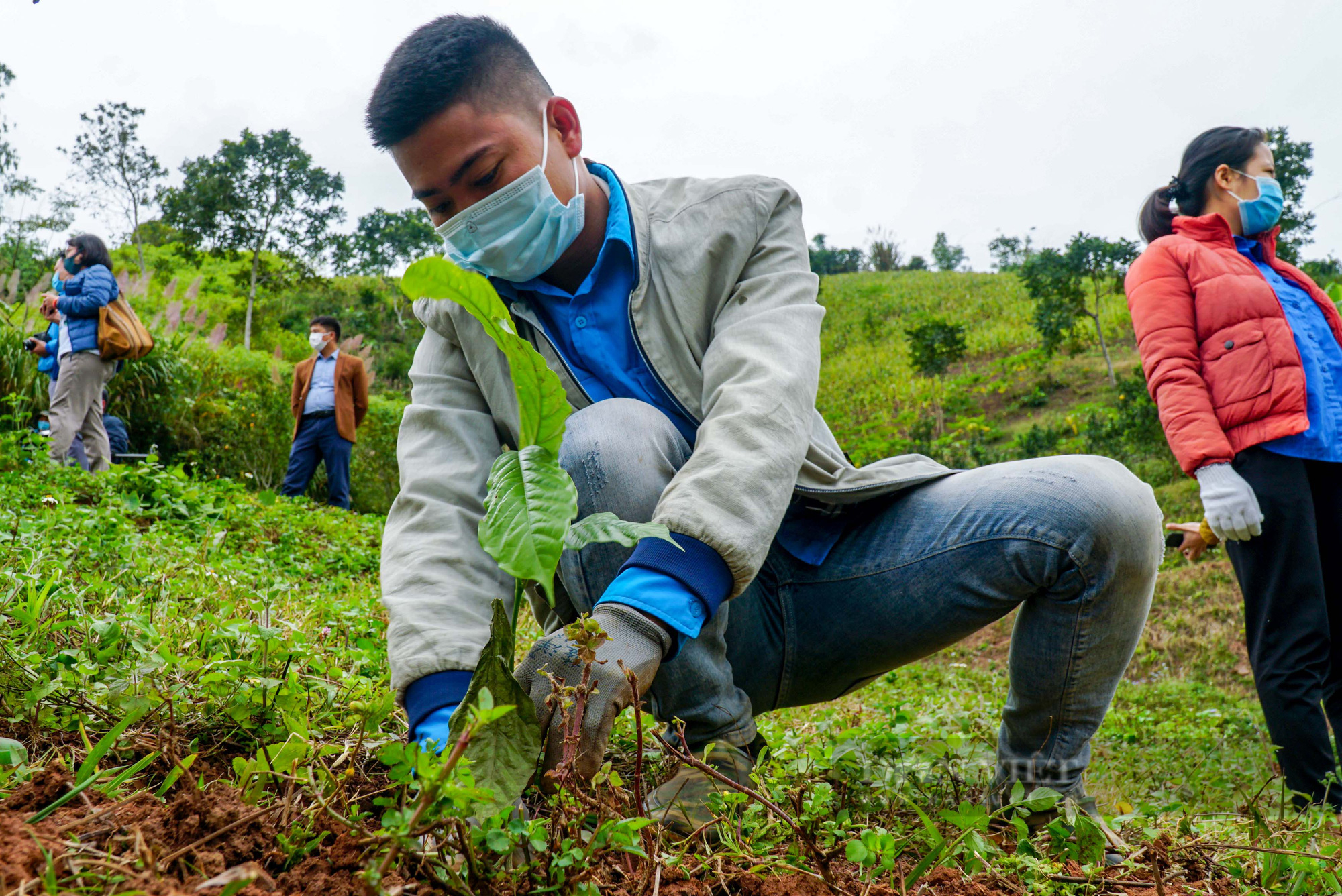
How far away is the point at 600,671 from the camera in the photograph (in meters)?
1.07

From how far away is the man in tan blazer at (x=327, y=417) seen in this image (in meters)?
7.13

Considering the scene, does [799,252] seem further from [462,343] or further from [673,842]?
[673,842]

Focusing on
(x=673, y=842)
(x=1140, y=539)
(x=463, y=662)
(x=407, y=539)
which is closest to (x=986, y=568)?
(x=1140, y=539)

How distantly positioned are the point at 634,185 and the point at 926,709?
208 cm

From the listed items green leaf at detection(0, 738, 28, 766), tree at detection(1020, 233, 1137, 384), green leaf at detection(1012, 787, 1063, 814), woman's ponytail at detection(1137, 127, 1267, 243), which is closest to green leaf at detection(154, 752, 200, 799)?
green leaf at detection(0, 738, 28, 766)

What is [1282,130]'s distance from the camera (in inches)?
283

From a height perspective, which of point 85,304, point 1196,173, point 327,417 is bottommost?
point 327,417

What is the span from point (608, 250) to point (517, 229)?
19 cm

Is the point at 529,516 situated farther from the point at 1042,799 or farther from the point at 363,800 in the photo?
the point at 1042,799

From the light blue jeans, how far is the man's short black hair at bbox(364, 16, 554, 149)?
581mm

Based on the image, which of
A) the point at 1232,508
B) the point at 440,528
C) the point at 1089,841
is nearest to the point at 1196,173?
the point at 1232,508

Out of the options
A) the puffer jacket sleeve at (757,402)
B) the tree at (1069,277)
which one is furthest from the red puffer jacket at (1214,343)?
the tree at (1069,277)

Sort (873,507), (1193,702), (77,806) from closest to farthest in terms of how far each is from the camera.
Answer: (77,806)
(873,507)
(1193,702)

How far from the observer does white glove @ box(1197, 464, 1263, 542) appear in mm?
2318
